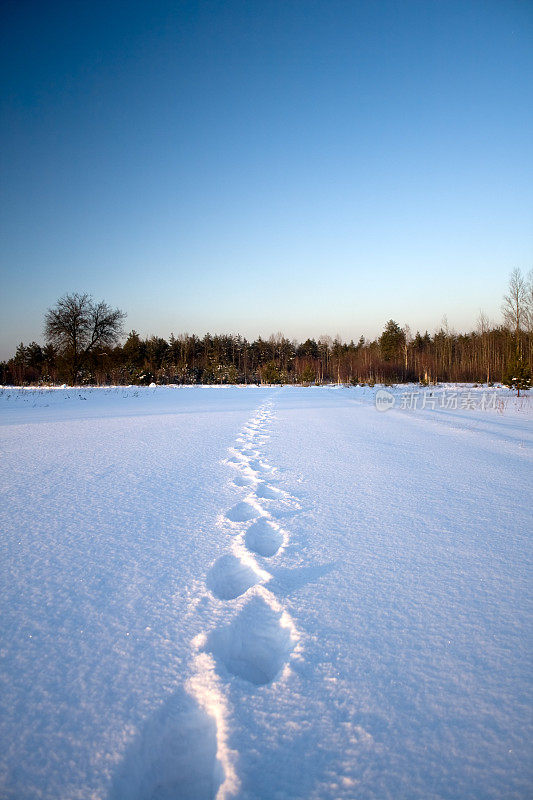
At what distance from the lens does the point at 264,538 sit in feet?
Answer: 6.49

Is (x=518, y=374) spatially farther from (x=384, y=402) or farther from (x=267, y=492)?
(x=267, y=492)

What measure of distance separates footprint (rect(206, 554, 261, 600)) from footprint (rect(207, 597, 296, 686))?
0.59 feet

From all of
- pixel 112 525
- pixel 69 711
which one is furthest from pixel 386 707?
pixel 112 525

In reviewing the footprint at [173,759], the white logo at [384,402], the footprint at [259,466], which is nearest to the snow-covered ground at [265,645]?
the footprint at [173,759]

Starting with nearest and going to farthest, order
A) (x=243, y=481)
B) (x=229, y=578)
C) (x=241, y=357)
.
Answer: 1. (x=229, y=578)
2. (x=243, y=481)
3. (x=241, y=357)

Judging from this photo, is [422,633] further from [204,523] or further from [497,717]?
[204,523]

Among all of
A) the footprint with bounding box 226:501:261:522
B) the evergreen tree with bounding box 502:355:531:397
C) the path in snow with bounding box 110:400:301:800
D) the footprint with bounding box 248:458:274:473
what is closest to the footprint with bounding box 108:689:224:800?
the path in snow with bounding box 110:400:301:800

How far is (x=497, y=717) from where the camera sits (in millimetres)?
899

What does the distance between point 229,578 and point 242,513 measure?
75 centimetres

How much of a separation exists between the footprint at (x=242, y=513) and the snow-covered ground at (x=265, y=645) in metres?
0.01

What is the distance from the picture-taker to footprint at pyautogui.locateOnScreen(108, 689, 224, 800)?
2.54 ft

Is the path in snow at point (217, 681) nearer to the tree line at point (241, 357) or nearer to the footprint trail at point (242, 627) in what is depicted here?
the footprint trail at point (242, 627)

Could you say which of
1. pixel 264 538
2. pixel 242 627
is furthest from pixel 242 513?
pixel 242 627

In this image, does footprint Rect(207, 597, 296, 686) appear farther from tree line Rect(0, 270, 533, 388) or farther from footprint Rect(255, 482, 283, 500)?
tree line Rect(0, 270, 533, 388)
